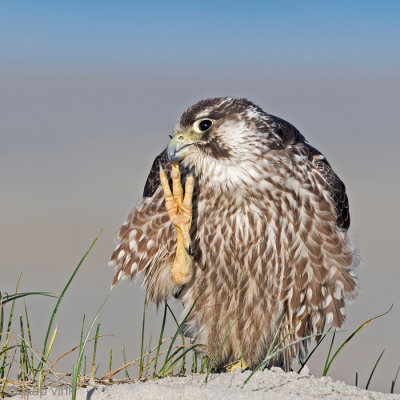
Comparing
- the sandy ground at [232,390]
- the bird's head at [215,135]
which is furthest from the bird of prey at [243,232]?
the sandy ground at [232,390]

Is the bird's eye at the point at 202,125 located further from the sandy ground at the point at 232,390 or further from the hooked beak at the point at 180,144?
the sandy ground at the point at 232,390

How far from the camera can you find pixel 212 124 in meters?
4.70

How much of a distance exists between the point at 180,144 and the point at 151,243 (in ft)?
2.47

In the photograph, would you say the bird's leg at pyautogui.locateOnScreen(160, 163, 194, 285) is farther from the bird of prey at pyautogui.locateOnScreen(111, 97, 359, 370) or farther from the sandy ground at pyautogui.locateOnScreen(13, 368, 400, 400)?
the sandy ground at pyautogui.locateOnScreen(13, 368, 400, 400)

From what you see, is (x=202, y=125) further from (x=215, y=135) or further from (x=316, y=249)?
(x=316, y=249)

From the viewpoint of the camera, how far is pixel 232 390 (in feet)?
11.8

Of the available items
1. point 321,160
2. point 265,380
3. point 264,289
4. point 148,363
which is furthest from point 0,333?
point 321,160

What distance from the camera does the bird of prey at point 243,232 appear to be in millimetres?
4699

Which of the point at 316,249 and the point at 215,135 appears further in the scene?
the point at 316,249

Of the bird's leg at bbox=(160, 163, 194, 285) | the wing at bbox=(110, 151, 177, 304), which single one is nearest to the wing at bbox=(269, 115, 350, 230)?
the bird's leg at bbox=(160, 163, 194, 285)

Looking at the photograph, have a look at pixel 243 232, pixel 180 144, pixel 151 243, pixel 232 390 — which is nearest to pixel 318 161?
pixel 243 232

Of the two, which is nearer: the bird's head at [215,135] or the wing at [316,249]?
the bird's head at [215,135]

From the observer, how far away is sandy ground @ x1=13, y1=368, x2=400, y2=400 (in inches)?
139

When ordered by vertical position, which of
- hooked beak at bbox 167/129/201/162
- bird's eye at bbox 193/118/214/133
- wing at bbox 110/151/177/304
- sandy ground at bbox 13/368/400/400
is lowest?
sandy ground at bbox 13/368/400/400
